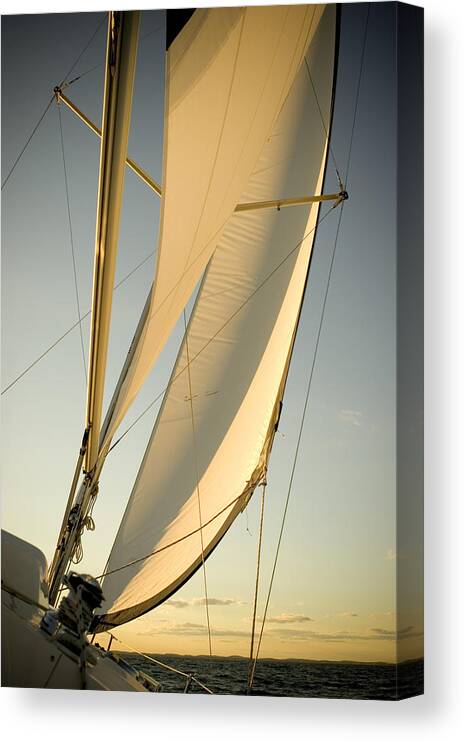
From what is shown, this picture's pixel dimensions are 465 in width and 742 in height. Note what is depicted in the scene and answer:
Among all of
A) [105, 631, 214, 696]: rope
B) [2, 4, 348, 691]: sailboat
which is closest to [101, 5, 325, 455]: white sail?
[2, 4, 348, 691]: sailboat

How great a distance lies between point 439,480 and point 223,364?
679mm

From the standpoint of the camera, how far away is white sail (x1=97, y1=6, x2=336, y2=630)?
3557 mm

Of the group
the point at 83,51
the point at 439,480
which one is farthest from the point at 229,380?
the point at 83,51

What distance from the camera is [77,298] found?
3695 millimetres

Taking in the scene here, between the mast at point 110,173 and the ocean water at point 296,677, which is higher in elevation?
the mast at point 110,173

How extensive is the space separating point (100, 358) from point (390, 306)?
29.8 inches

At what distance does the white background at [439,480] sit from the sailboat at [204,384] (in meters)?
0.26

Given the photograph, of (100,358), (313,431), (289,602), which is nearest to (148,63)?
(100,358)

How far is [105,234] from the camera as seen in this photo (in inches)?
132

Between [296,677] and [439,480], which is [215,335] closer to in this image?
[439,480]

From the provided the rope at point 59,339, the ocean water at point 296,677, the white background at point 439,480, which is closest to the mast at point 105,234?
the rope at point 59,339

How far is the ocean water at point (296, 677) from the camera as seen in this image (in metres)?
3.40

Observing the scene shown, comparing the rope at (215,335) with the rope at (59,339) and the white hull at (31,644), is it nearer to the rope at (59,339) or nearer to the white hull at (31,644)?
the rope at (59,339)

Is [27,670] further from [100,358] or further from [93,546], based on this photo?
[100,358]
